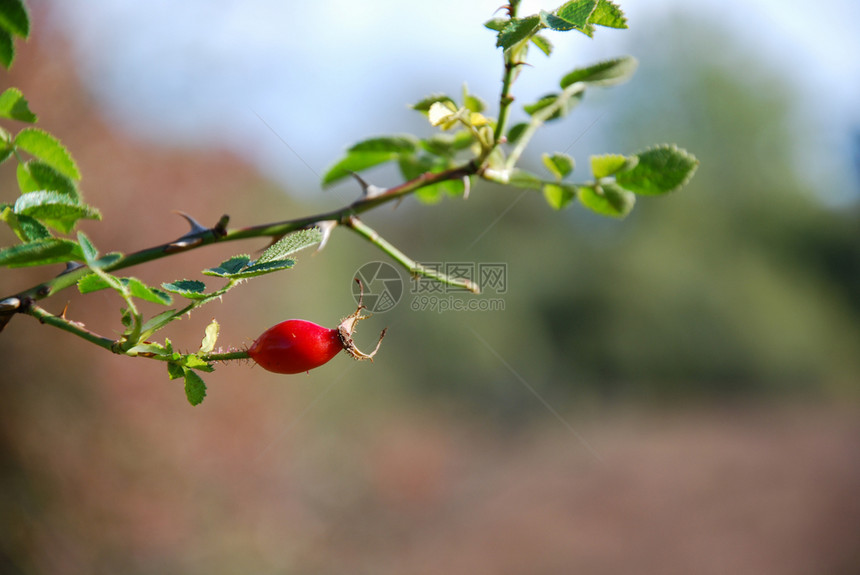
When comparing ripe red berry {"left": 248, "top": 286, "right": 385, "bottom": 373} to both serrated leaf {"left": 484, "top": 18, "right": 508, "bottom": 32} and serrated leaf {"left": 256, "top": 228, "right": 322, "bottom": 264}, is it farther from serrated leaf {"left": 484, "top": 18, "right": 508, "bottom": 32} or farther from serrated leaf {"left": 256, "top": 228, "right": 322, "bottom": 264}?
serrated leaf {"left": 484, "top": 18, "right": 508, "bottom": 32}

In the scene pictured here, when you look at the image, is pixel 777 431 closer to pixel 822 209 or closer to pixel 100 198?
pixel 822 209

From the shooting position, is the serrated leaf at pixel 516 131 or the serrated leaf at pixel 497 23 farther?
the serrated leaf at pixel 516 131

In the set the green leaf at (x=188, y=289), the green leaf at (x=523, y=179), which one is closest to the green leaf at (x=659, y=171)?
the green leaf at (x=523, y=179)

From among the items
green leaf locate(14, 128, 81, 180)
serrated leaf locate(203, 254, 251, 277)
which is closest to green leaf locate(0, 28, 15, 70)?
green leaf locate(14, 128, 81, 180)


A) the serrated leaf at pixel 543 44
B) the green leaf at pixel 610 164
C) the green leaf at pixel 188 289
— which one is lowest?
the green leaf at pixel 610 164

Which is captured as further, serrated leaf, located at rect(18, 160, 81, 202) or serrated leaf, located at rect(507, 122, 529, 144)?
serrated leaf, located at rect(507, 122, 529, 144)

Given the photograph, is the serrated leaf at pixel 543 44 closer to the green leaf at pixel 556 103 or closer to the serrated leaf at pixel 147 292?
the green leaf at pixel 556 103
